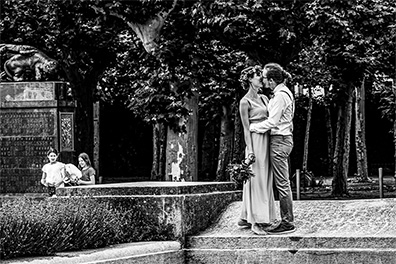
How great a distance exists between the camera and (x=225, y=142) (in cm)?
3503

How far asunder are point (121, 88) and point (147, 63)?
1199 centimetres

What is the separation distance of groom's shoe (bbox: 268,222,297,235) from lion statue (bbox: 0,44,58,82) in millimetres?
15479

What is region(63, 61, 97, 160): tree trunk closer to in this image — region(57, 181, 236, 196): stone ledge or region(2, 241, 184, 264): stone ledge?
region(57, 181, 236, 196): stone ledge

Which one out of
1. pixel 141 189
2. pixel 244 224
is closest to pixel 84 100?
pixel 141 189

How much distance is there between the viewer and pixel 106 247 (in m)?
12.1

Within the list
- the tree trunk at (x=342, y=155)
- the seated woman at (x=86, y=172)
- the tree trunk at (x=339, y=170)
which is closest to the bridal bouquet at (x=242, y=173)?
the seated woman at (x=86, y=172)

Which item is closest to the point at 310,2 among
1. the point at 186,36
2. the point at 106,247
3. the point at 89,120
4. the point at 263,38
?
the point at 263,38

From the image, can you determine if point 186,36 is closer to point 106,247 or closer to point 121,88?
point 121,88

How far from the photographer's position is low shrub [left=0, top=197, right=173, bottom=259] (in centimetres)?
1091

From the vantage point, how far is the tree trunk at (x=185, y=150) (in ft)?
89.6

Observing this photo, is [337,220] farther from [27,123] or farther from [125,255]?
[27,123]

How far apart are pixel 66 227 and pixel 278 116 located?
3035 mm

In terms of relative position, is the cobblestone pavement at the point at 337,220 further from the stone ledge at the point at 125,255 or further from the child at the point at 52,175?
the child at the point at 52,175

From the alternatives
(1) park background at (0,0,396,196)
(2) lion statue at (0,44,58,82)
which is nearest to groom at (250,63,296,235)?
(1) park background at (0,0,396,196)
